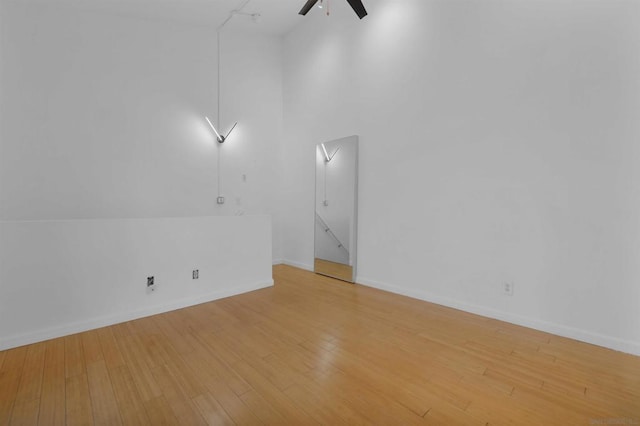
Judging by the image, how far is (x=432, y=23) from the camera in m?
3.46

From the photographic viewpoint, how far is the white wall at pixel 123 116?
353cm

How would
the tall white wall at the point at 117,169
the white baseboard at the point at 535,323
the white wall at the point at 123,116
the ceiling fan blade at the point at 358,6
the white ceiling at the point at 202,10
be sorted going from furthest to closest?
the white ceiling at the point at 202,10 < the white wall at the point at 123,116 < the ceiling fan blade at the point at 358,6 < the tall white wall at the point at 117,169 < the white baseboard at the point at 535,323

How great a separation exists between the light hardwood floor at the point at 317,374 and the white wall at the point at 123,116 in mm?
2141

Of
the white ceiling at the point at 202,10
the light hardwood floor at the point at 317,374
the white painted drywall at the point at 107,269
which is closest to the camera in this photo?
the light hardwood floor at the point at 317,374

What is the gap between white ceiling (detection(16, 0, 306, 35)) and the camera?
12.8ft

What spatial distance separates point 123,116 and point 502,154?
15.8 ft

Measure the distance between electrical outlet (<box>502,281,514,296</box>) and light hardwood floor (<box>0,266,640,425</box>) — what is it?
1.00 ft

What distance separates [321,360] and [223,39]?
520cm

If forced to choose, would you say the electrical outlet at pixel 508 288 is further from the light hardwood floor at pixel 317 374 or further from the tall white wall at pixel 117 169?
the tall white wall at pixel 117 169

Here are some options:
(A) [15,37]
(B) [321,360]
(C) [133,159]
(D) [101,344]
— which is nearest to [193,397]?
(B) [321,360]

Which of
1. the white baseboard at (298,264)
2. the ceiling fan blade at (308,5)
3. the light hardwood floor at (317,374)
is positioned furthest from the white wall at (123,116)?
the ceiling fan blade at (308,5)

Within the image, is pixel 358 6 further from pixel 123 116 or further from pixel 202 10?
pixel 123 116

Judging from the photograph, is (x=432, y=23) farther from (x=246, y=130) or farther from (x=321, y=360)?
(x=321, y=360)

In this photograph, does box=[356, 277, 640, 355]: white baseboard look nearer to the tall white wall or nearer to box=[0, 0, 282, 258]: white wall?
the tall white wall
